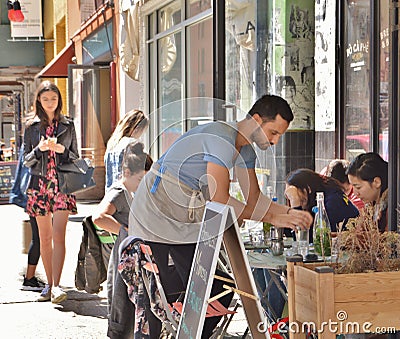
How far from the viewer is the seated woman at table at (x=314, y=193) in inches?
205

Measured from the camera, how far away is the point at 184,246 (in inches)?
191

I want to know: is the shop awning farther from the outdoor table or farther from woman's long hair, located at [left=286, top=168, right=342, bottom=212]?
the outdoor table

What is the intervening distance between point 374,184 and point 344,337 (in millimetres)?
1020

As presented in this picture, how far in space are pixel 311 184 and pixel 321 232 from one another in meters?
0.97

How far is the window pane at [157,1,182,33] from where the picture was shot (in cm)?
1271

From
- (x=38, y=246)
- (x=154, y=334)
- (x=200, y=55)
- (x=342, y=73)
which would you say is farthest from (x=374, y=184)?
(x=200, y=55)

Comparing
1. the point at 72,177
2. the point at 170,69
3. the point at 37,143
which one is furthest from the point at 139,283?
the point at 170,69

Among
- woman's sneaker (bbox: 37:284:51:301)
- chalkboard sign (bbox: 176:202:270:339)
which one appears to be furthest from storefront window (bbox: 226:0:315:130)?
chalkboard sign (bbox: 176:202:270:339)

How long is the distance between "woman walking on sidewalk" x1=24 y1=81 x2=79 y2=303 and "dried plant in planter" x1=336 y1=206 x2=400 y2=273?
380 centimetres

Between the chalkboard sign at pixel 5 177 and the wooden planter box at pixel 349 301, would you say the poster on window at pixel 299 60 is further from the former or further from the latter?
the chalkboard sign at pixel 5 177

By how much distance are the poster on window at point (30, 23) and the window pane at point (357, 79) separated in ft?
61.9

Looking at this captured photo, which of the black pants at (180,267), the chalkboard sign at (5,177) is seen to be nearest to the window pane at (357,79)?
the black pants at (180,267)

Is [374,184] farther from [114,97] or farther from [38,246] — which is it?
[114,97]

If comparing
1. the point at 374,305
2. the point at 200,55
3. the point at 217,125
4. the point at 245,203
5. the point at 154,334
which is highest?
the point at 200,55
